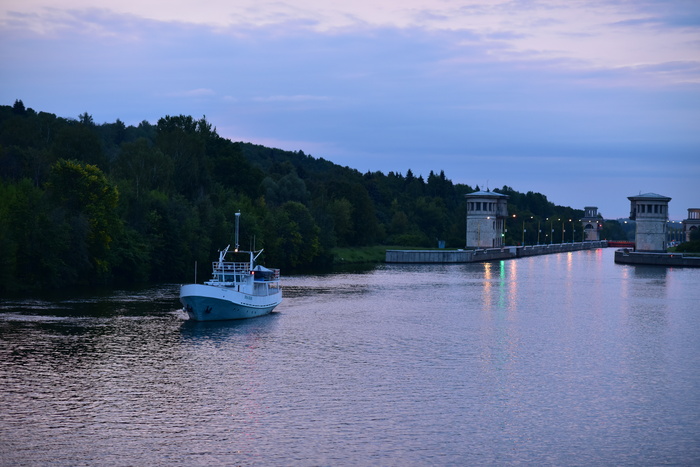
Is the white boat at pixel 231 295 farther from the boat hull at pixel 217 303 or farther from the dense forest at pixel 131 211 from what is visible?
the dense forest at pixel 131 211

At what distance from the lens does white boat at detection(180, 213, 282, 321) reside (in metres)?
78.3

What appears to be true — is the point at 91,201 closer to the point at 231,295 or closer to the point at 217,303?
the point at 231,295

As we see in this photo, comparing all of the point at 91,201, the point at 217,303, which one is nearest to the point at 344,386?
the point at 217,303

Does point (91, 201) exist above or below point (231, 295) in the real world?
above

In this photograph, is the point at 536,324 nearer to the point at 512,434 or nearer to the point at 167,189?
the point at 512,434

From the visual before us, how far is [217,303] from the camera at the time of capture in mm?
79562

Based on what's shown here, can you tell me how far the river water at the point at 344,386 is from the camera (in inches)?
1577

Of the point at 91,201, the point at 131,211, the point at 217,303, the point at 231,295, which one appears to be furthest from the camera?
the point at 131,211

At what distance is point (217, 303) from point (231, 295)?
5.82 ft

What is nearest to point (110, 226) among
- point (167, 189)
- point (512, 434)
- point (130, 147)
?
point (167, 189)

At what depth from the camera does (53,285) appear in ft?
335

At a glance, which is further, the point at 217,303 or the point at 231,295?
the point at 231,295

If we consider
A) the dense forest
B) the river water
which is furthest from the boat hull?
the dense forest

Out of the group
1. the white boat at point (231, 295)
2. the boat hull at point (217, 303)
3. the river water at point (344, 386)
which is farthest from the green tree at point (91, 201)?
the boat hull at point (217, 303)
